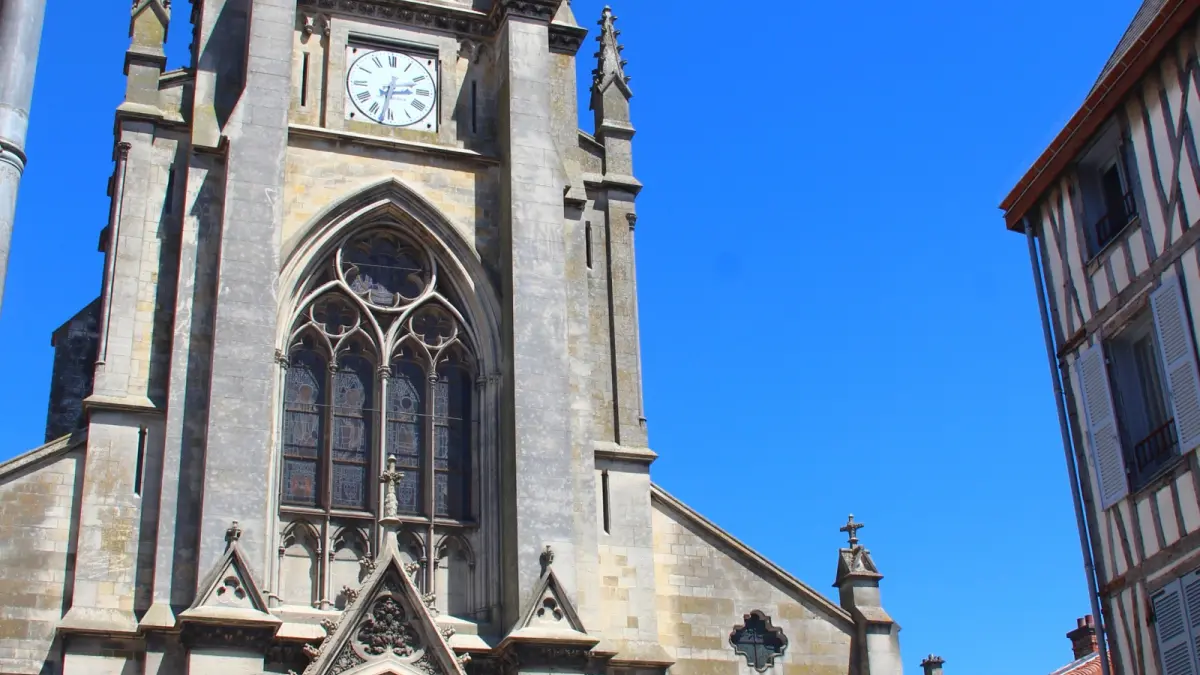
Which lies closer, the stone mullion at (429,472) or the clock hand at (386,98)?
the stone mullion at (429,472)

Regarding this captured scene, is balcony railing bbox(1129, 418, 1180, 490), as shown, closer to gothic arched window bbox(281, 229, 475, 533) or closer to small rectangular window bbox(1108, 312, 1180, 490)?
small rectangular window bbox(1108, 312, 1180, 490)

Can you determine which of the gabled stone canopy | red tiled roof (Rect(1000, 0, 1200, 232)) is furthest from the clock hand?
red tiled roof (Rect(1000, 0, 1200, 232))

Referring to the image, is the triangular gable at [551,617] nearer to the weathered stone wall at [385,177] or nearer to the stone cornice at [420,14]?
the weathered stone wall at [385,177]

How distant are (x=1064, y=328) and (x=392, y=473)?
7.59 metres

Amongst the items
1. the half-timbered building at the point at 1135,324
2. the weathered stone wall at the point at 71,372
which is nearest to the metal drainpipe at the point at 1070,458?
the half-timbered building at the point at 1135,324

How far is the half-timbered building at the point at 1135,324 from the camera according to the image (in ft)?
49.6

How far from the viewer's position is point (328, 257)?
21125mm

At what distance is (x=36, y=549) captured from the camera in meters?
18.3

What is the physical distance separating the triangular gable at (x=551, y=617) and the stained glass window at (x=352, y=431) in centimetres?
249

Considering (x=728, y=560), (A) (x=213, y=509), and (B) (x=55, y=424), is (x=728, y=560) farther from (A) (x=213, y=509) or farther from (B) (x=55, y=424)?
(B) (x=55, y=424)

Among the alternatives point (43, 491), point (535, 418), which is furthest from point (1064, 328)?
point (43, 491)

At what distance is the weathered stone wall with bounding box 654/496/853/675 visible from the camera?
67.2ft

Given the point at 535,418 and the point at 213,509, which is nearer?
the point at 213,509

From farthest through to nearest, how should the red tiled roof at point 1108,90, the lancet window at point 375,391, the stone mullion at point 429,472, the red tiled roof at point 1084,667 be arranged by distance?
the red tiled roof at point 1084,667 → the lancet window at point 375,391 → the stone mullion at point 429,472 → the red tiled roof at point 1108,90
